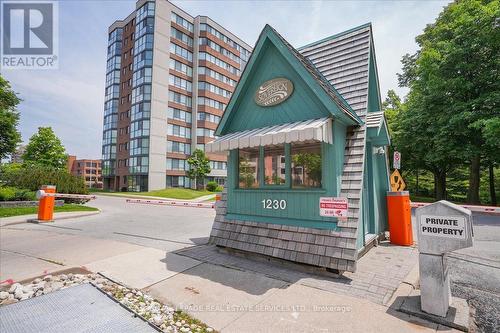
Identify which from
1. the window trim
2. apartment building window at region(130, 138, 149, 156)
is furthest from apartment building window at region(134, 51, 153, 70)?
the window trim

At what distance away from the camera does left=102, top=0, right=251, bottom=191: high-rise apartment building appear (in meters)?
42.3

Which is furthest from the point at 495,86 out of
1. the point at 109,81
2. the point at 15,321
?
the point at 109,81

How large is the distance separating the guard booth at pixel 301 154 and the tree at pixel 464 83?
47.3 ft

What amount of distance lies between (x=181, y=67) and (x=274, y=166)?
46.2 meters

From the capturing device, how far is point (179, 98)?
46312mm

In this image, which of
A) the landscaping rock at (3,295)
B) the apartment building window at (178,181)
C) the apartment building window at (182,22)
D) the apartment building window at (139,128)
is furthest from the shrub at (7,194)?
the apartment building window at (182,22)

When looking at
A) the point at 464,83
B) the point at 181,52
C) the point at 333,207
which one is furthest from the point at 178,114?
the point at 333,207

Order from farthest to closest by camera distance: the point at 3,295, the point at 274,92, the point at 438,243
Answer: the point at 274,92, the point at 3,295, the point at 438,243

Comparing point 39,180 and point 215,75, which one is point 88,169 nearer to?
point 215,75

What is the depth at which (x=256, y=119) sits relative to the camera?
6652mm

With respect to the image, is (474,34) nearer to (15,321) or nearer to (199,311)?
(199,311)

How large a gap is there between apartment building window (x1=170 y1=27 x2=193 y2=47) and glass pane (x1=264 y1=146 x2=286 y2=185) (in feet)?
154

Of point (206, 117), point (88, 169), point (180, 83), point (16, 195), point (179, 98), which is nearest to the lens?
point (16, 195)

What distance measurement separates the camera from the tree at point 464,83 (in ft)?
56.1
